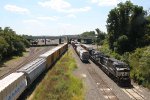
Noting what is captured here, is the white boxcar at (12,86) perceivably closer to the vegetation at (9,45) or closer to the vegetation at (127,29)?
the vegetation at (127,29)

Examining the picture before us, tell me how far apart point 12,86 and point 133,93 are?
16423 millimetres

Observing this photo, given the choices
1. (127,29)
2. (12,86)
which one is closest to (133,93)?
(12,86)

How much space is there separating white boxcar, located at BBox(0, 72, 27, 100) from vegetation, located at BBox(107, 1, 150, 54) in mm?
41539

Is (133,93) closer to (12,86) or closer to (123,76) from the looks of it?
(123,76)

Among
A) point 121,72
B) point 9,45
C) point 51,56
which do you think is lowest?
point 51,56

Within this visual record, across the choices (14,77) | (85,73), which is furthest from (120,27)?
(14,77)

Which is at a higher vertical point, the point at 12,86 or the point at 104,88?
the point at 12,86

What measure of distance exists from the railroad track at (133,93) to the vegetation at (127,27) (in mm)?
30490

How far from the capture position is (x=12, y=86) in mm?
27359

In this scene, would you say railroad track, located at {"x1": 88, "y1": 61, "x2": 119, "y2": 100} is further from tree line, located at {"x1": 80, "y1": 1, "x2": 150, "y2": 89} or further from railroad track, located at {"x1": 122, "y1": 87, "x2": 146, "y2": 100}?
tree line, located at {"x1": 80, "y1": 1, "x2": 150, "y2": 89}

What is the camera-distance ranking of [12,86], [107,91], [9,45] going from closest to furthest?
[12,86] → [107,91] → [9,45]

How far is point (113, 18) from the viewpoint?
74.3 metres

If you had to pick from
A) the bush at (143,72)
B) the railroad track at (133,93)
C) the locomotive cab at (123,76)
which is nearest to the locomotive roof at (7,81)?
the railroad track at (133,93)

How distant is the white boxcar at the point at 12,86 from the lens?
24719 mm
